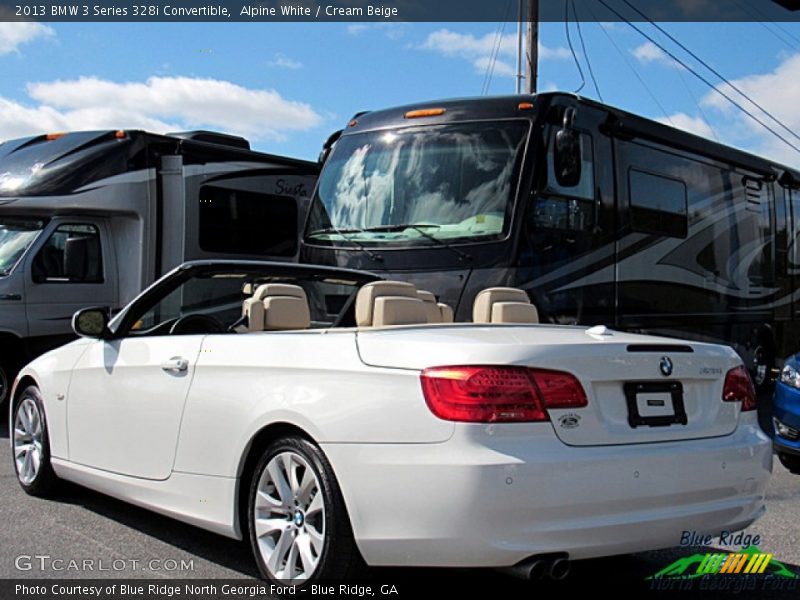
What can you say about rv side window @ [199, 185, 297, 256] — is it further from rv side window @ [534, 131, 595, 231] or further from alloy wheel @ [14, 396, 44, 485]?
alloy wheel @ [14, 396, 44, 485]

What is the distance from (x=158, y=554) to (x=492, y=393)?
221 cm

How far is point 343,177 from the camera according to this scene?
10156 mm

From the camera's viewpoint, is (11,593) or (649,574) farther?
(649,574)

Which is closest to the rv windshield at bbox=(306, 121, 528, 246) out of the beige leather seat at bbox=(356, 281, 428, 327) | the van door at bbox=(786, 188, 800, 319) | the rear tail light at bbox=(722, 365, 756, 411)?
the beige leather seat at bbox=(356, 281, 428, 327)

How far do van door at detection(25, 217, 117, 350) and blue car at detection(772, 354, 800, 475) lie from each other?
7.12 metres

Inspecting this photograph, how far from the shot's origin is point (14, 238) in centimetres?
1068

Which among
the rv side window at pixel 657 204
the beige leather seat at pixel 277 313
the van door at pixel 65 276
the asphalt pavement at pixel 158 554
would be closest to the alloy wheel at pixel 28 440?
the asphalt pavement at pixel 158 554

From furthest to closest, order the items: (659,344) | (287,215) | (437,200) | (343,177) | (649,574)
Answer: (287,215), (343,177), (437,200), (649,574), (659,344)

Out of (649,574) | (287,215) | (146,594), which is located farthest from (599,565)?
(287,215)

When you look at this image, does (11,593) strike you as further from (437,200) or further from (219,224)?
(219,224)

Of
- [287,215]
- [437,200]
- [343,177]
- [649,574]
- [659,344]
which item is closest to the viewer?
[659,344]

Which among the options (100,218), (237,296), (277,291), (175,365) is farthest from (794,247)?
(175,365)

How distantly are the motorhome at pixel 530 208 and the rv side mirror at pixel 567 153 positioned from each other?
1 centimetres

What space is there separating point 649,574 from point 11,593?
118 inches
